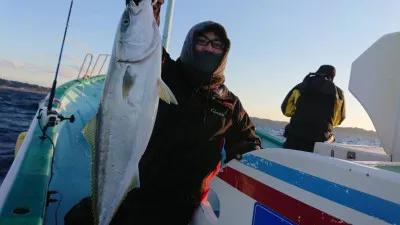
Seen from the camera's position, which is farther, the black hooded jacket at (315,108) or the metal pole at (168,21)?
the metal pole at (168,21)

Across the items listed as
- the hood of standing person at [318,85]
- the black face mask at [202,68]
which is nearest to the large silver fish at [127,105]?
the black face mask at [202,68]

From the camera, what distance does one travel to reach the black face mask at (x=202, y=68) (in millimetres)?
3242

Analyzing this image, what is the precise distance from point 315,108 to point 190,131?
3.42 m

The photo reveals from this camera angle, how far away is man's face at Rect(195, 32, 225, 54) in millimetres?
3338

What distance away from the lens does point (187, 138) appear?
10.1 feet

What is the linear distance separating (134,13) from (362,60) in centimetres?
218

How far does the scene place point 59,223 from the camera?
14.0ft

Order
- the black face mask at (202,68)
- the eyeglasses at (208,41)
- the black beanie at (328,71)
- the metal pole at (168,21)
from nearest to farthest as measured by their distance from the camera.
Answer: the black face mask at (202,68) < the eyeglasses at (208,41) < the black beanie at (328,71) < the metal pole at (168,21)

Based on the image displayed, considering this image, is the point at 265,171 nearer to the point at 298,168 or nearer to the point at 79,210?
the point at 298,168

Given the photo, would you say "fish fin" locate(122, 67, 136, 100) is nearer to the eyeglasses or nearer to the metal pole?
the eyeglasses

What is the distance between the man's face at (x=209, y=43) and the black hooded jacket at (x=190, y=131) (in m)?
0.06

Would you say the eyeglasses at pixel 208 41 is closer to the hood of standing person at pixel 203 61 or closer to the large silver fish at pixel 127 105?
the hood of standing person at pixel 203 61

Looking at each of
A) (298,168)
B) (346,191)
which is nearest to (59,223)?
(298,168)

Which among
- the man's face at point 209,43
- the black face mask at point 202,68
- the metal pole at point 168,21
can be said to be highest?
the metal pole at point 168,21
